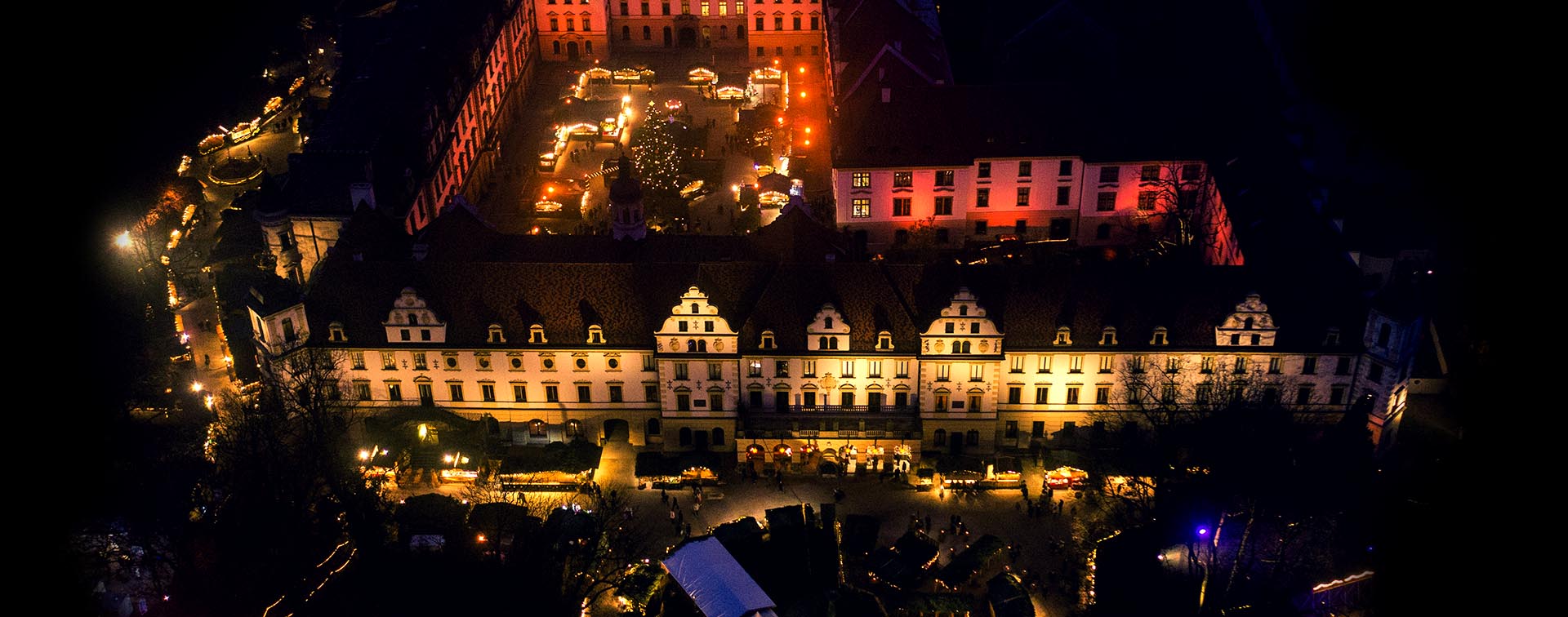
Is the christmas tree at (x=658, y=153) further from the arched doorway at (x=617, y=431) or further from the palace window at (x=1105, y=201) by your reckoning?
the palace window at (x=1105, y=201)

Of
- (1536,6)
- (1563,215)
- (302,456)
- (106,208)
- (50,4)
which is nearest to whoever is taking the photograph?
(302,456)

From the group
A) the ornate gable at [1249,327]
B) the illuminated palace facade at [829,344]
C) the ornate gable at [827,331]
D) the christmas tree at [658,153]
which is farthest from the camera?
the christmas tree at [658,153]

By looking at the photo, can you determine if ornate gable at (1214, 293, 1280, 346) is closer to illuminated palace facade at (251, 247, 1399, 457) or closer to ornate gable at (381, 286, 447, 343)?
illuminated palace facade at (251, 247, 1399, 457)

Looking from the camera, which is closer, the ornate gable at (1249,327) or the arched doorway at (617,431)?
the ornate gable at (1249,327)

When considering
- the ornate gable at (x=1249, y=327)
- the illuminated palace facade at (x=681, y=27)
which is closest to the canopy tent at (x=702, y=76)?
the illuminated palace facade at (x=681, y=27)

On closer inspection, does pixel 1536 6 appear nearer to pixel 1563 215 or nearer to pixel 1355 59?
pixel 1355 59

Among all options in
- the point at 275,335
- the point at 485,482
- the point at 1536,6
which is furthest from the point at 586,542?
the point at 1536,6

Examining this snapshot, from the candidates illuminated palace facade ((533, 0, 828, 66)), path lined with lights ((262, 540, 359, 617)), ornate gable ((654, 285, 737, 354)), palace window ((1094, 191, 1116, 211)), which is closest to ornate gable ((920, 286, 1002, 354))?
ornate gable ((654, 285, 737, 354))
